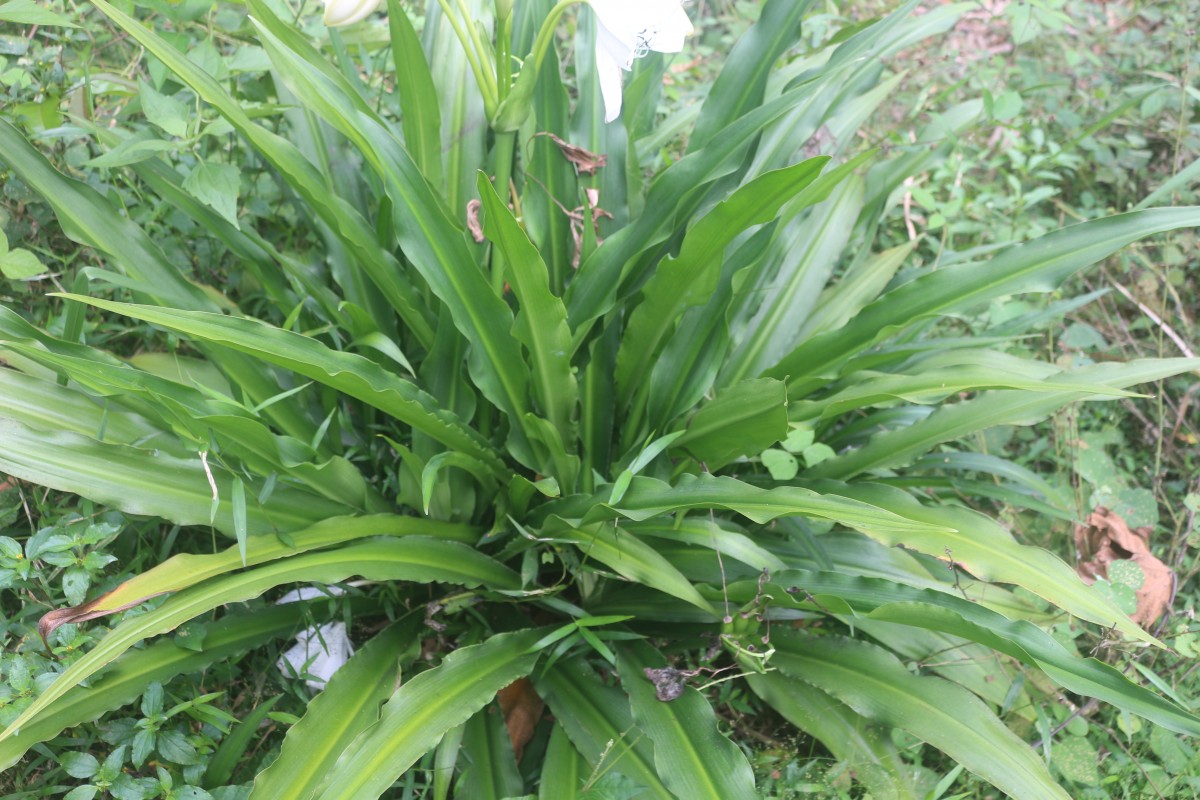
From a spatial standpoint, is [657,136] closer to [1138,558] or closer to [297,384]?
[297,384]

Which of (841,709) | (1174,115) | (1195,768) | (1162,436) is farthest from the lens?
(1174,115)

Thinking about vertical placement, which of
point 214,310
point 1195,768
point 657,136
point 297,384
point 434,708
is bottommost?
point 1195,768

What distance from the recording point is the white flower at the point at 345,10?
4.02ft

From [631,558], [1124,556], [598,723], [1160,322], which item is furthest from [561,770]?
[1160,322]

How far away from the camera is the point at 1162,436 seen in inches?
81.1

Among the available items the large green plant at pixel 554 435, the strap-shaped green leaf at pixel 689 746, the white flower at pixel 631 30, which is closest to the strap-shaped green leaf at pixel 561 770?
the large green plant at pixel 554 435

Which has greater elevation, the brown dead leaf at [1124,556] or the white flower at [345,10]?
the white flower at [345,10]

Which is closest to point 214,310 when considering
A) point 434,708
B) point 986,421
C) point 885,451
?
point 434,708

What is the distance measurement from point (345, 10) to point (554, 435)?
0.67 metres

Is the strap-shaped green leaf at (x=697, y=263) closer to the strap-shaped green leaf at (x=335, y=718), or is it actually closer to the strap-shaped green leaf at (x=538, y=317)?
the strap-shaped green leaf at (x=538, y=317)

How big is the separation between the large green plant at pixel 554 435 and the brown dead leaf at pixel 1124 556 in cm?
29

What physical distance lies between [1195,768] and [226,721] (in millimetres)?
1604

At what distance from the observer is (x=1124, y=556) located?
186 cm

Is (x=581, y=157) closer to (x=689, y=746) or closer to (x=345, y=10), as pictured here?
Answer: (x=345, y=10)
